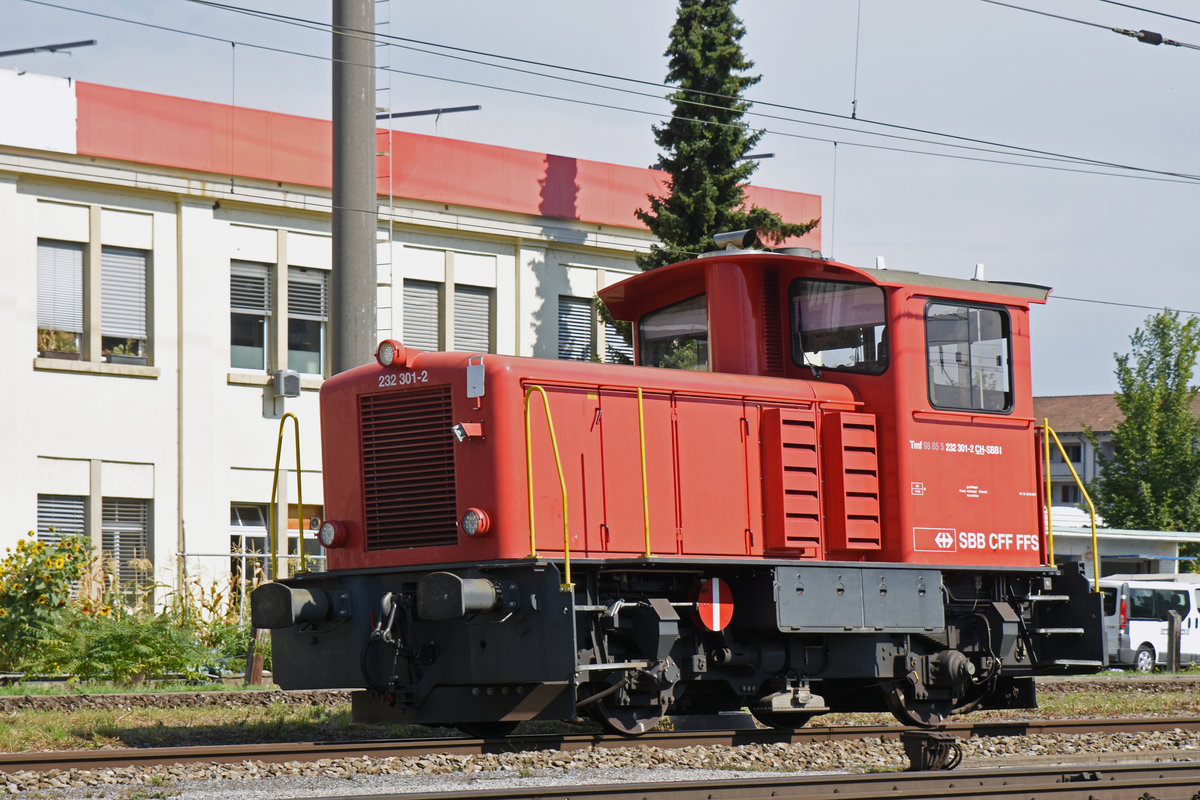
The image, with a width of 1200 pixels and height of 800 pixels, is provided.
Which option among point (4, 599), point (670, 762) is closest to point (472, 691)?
point (670, 762)

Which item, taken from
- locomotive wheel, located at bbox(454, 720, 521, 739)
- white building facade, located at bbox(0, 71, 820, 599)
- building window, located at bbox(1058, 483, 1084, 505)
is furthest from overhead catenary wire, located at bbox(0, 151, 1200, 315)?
building window, located at bbox(1058, 483, 1084, 505)

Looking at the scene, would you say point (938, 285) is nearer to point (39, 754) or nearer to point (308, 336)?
point (39, 754)

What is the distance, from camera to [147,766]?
29.1 ft

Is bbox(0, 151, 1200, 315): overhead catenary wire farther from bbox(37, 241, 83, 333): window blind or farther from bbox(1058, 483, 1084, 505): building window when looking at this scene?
bbox(1058, 483, 1084, 505): building window

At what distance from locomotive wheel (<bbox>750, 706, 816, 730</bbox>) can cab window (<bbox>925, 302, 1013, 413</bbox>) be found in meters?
2.69

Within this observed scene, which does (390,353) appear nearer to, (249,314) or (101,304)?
(101,304)

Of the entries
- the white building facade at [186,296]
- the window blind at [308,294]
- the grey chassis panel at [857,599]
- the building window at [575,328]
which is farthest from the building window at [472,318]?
the grey chassis panel at [857,599]

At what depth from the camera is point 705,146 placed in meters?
26.2

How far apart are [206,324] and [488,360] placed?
1338 centimetres

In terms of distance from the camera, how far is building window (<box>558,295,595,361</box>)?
2597 centimetres

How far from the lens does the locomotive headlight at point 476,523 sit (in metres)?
9.76

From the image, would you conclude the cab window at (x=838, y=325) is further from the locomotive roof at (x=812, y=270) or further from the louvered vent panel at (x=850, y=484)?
Answer: the louvered vent panel at (x=850, y=484)

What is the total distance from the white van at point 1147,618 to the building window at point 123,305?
17.8 m

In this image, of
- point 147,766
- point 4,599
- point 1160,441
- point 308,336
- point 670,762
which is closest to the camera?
point 147,766
